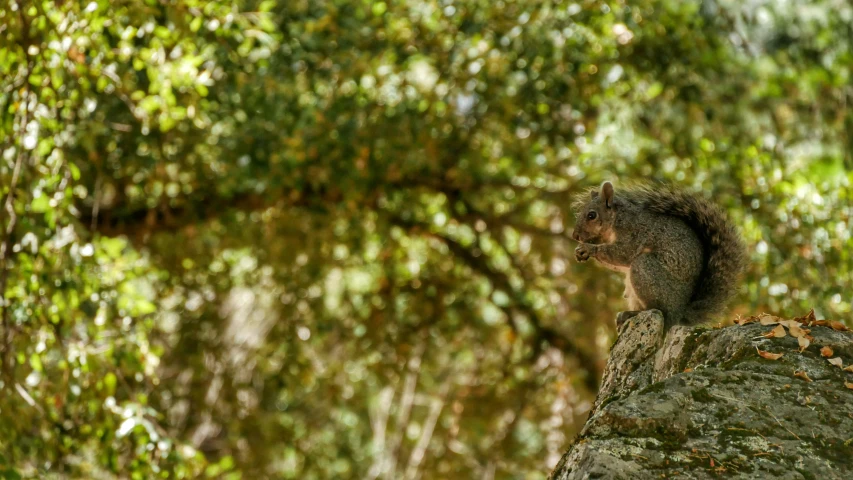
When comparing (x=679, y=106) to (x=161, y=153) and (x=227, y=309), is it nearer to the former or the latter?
(x=161, y=153)

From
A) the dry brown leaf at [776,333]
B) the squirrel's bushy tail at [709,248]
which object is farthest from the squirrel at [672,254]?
the dry brown leaf at [776,333]

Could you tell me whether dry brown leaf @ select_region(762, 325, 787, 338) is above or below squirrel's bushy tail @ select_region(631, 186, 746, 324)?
above

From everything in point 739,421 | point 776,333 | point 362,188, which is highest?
point 739,421

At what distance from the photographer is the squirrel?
4.07 m

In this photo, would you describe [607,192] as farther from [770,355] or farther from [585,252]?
[770,355]

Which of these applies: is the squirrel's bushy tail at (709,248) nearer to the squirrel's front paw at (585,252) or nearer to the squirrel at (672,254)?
the squirrel at (672,254)

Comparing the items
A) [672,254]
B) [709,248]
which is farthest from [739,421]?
[709,248]

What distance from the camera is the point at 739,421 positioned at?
2.56 metres

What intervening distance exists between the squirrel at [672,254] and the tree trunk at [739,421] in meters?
0.99

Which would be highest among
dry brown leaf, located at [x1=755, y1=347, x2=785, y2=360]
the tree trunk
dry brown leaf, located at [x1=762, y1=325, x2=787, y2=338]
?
the tree trunk

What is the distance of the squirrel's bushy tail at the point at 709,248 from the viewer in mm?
4133

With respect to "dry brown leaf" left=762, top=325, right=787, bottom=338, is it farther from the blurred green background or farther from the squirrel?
the blurred green background

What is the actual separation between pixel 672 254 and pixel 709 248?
20 cm

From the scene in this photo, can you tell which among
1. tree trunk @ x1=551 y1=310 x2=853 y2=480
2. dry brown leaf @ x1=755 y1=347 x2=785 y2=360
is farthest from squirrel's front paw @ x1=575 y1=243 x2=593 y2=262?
dry brown leaf @ x1=755 y1=347 x2=785 y2=360
